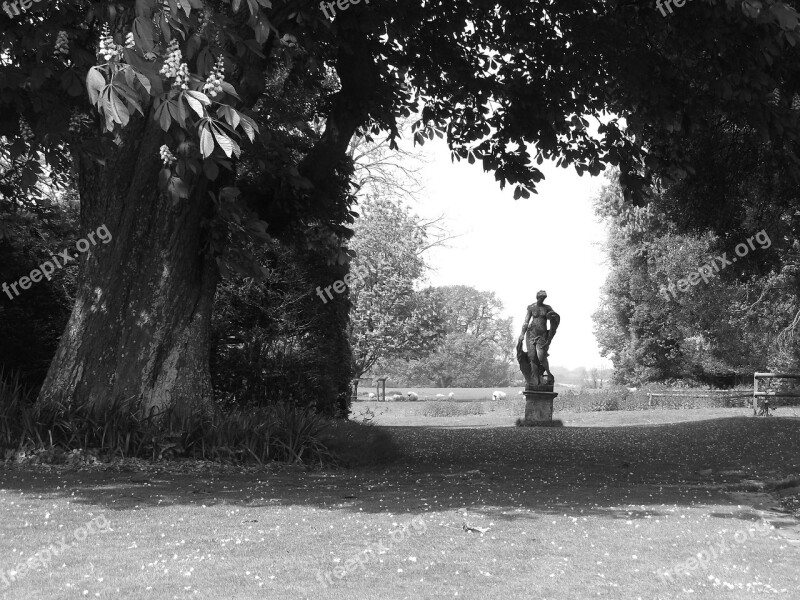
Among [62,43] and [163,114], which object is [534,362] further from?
[163,114]

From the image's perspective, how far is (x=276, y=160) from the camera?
13.0m

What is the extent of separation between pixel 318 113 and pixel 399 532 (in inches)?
409

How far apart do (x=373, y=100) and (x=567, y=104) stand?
332cm

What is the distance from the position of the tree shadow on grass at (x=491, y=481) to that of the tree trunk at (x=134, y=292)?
1785mm

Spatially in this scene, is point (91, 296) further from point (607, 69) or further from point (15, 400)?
point (607, 69)

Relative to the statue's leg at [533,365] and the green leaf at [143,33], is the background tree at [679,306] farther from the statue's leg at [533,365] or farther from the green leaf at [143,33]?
the green leaf at [143,33]

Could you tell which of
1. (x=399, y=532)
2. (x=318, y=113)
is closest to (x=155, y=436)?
(x=399, y=532)

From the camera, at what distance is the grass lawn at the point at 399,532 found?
529 cm

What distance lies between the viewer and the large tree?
364 inches

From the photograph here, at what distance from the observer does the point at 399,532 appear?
6.81 m

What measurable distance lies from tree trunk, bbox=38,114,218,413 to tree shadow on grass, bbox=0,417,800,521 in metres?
1.79

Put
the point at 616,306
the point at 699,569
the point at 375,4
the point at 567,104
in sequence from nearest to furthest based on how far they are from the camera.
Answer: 1. the point at 699,569
2. the point at 375,4
3. the point at 567,104
4. the point at 616,306

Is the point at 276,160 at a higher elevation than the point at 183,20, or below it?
higher

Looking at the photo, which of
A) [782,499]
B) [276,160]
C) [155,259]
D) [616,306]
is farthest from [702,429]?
[616,306]
